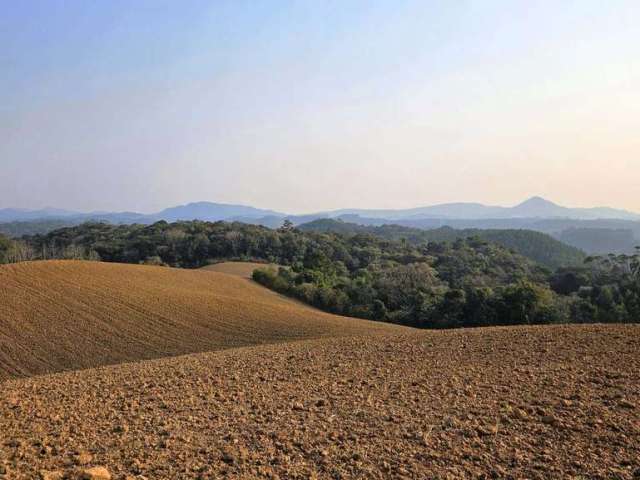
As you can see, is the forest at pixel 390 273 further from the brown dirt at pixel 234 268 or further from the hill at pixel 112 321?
the hill at pixel 112 321

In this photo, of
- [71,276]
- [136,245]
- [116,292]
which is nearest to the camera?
[116,292]

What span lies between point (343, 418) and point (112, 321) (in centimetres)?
1874

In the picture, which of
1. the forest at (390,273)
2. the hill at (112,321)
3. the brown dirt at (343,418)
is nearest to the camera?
the brown dirt at (343,418)

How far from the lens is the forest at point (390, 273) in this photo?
34.0m

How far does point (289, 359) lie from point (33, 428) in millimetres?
6507

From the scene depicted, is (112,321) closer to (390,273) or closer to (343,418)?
(343,418)

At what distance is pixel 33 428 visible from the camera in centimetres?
656

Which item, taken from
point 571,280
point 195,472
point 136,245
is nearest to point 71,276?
point 195,472

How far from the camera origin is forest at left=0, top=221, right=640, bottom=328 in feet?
112

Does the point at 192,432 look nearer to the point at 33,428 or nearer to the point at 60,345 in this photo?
the point at 33,428

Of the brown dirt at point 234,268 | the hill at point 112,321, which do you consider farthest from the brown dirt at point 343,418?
the brown dirt at point 234,268

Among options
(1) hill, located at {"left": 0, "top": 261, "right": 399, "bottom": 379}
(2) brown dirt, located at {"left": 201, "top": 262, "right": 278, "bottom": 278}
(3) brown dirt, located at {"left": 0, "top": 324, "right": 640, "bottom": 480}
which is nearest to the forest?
(2) brown dirt, located at {"left": 201, "top": 262, "right": 278, "bottom": 278}

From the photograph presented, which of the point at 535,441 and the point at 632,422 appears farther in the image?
the point at 632,422

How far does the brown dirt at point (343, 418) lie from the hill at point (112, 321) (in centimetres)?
807
